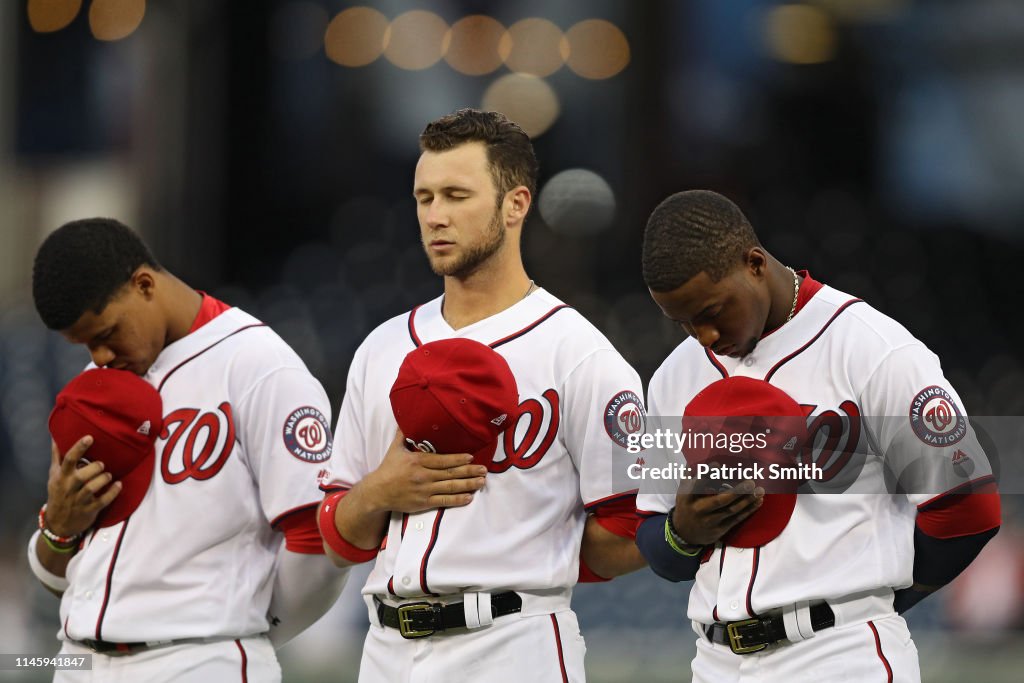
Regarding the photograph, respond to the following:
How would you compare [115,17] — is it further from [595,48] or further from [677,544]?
[677,544]

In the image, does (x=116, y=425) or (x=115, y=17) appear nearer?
(x=116, y=425)

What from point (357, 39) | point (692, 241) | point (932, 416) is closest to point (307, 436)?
point (692, 241)

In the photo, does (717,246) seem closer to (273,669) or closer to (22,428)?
(273,669)

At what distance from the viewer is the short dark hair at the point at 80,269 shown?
308 centimetres

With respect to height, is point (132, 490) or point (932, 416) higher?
point (932, 416)

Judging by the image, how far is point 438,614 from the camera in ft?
9.14

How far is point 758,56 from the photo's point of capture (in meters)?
9.59

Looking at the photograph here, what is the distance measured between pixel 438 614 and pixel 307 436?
0.62 m

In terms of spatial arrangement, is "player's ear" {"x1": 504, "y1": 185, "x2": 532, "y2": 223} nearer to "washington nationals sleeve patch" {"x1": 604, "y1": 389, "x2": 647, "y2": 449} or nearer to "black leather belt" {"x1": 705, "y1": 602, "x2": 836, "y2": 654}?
"washington nationals sleeve patch" {"x1": 604, "y1": 389, "x2": 647, "y2": 449}

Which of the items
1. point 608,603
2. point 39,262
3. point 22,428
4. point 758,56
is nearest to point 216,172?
point 22,428

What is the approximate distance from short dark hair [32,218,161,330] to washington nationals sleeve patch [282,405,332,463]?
19.2 inches

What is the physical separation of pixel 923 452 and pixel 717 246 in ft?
1.76

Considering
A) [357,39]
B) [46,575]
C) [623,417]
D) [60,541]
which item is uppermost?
[357,39]

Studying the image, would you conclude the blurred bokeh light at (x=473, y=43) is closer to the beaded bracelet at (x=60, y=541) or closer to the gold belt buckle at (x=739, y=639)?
the beaded bracelet at (x=60, y=541)
